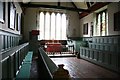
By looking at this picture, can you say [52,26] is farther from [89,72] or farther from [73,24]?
[89,72]

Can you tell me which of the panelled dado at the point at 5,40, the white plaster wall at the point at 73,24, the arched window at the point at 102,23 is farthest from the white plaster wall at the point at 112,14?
the white plaster wall at the point at 73,24

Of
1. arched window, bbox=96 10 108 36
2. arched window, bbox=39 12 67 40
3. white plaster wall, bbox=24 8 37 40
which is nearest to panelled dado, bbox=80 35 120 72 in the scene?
arched window, bbox=96 10 108 36

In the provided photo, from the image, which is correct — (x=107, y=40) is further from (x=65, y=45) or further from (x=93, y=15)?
(x=65, y=45)

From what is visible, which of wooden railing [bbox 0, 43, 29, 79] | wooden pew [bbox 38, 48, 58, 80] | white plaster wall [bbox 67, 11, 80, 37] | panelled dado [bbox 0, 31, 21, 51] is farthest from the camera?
A: white plaster wall [bbox 67, 11, 80, 37]

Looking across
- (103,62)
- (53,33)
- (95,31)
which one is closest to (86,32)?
(95,31)

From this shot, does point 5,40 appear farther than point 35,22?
No

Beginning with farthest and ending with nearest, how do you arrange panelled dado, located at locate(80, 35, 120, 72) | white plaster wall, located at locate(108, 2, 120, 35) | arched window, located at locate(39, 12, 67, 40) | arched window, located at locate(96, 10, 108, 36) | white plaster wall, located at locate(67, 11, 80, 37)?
1. white plaster wall, located at locate(67, 11, 80, 37)
2. arched window, located at locate(39, 12, 67, 40)
3. arched window, located at locate(96, 10, 108, 36)
4. white plaster wall, located at locate(108, 2, 120, 35)
5. panelled dado, located at locate(80, 35, 120, 72)

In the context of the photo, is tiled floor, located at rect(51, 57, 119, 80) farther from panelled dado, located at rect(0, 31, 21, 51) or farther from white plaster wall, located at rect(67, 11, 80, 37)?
white plaster wall, located at rect(67, 11, 80, 37)

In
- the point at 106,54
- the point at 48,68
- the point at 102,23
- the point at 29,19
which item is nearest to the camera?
the point at 48,68

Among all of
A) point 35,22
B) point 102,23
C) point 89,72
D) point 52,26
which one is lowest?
point 89,72

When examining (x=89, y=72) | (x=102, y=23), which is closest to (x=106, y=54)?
(x=89, y=72)

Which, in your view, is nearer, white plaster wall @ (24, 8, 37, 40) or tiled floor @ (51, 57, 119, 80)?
tiled floor @ (51, 57, 119, 80)

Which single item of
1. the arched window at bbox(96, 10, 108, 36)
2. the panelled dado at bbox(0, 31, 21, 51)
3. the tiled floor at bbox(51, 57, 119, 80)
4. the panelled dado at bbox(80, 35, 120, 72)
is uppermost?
the arched window at bbox(96, 10, 108, 36)

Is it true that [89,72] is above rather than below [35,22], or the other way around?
below
